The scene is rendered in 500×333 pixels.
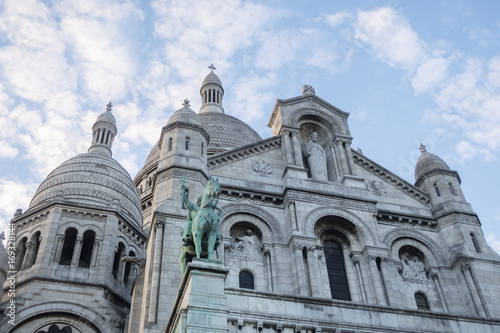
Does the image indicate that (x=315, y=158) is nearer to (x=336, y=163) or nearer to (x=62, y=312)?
(x=336, y=163)

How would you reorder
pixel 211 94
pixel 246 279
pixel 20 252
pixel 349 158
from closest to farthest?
1. pixel 246 279
2. pixel 349 158
3. pixel 20 252
4. pixel 211 94

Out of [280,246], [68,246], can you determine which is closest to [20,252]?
[68,246]

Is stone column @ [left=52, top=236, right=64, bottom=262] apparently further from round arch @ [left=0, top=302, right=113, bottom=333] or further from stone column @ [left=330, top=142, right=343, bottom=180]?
stone column @ [left=330, top=142, right=343, bottom=180]

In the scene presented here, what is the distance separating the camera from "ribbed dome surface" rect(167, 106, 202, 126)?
994 inches

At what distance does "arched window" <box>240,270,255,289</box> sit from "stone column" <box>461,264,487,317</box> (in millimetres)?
8815

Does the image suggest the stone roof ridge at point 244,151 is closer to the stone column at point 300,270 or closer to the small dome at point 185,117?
the small dome at point 185,117

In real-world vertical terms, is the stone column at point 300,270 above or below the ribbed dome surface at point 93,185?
below

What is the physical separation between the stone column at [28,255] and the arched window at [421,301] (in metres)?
19.3

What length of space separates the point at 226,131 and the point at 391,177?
76.9 feet

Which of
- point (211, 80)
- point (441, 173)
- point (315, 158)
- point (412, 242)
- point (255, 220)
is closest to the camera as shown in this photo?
point (255, 220)

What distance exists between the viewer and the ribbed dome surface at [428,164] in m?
28.0

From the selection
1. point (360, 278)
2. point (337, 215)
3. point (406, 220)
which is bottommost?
point (360, 278)

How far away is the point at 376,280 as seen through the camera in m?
22.2

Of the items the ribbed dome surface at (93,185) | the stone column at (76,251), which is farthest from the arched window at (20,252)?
the stone column at (76,251)
